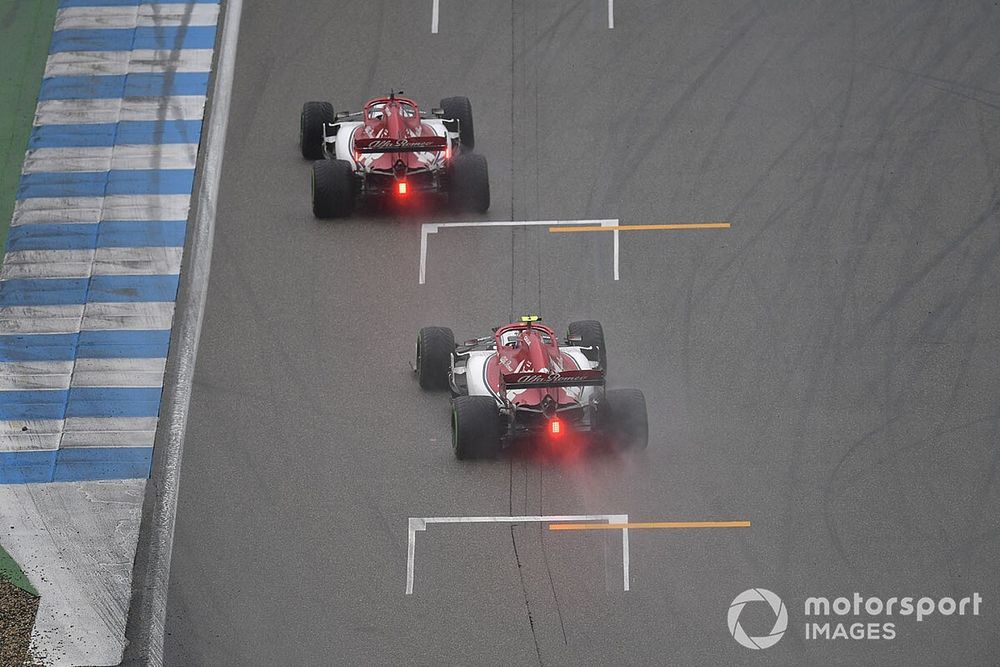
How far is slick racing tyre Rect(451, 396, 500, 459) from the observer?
79.8 ft

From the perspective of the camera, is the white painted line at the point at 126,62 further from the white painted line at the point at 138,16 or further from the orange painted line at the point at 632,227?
the orange painted line at the point at 632,227

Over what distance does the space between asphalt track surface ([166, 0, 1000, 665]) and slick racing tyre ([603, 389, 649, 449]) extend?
458 mm

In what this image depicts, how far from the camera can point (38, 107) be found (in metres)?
31.3

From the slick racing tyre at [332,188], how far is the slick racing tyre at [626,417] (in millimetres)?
6257

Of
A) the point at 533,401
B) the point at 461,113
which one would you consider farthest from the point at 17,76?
→ the point at 533,401

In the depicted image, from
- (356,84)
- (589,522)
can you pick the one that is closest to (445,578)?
(589,522)

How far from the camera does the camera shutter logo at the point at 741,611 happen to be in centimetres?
2252

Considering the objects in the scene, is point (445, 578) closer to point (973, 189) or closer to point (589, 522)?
point (589, 522)

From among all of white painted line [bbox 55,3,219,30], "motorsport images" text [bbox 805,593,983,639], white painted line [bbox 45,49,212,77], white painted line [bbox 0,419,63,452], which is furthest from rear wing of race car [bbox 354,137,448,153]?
"motorsport images" text [bbox 805,593,983,639]

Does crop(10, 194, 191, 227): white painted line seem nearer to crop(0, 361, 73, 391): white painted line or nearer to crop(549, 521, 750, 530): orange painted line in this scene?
crop(0, 361, 73, 391): white painted line

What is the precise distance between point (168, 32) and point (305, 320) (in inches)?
332

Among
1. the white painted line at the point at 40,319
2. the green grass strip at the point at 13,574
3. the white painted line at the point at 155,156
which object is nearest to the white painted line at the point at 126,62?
the white painted line at the point at 155,156

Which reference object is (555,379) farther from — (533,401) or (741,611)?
(741,611)

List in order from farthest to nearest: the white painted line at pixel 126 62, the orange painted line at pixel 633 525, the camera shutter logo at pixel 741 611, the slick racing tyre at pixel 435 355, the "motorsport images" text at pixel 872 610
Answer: the white painted line at pixel 126 62, the slick racing tyre at pixel 435 355, the orange painted line at pixel 633 525, the "motorsport images" text at pixel 872 610, the camera shutter logo at pixel 741 611
